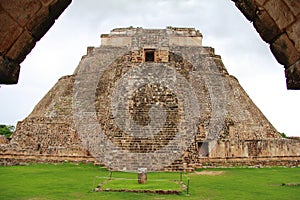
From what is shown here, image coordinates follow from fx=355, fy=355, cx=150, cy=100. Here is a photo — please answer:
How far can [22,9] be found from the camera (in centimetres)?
305

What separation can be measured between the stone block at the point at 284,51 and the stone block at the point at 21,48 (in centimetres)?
227

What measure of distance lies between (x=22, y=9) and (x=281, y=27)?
2279 mm

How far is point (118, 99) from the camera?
14867 millimetres

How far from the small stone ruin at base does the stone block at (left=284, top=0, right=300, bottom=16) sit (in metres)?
9.52

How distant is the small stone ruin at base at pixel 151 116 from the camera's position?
13141mm

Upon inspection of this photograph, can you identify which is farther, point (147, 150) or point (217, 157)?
point (217, 157)

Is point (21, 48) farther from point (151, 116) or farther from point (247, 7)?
point (151, 116)

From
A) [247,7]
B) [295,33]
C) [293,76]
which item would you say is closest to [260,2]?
[247,7]

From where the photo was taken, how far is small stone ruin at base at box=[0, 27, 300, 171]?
1314 centimetres

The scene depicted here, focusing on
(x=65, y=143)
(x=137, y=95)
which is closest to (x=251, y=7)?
(x=137, y=95)

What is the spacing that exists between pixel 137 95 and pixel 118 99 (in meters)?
0.81

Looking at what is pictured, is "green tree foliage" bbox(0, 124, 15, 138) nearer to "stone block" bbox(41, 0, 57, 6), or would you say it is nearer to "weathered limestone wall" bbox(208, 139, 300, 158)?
"weathered limestone wall" bbox(208, 139, 300, 158)

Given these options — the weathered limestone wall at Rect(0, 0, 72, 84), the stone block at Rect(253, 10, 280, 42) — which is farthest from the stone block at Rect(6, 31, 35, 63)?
the stone block at Rect(253, 10, 280, 42)

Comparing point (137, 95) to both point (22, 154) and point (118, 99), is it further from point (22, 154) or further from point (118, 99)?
point (22, 154)
